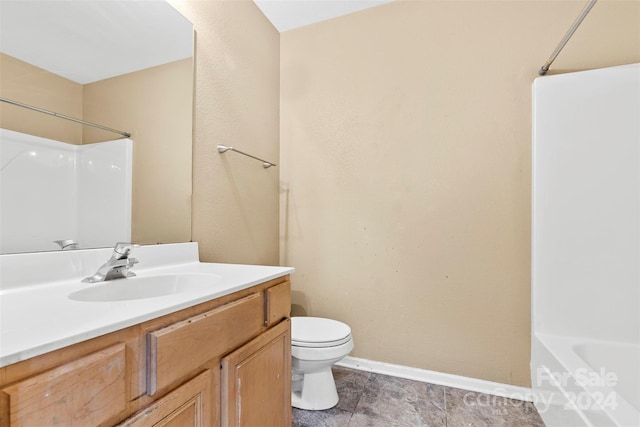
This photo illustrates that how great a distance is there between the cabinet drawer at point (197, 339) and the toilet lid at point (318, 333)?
19.7 inches

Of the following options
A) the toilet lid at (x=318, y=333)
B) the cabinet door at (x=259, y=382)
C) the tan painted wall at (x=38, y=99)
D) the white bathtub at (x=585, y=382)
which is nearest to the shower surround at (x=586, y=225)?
the white bathtub at (x=585, y=382)

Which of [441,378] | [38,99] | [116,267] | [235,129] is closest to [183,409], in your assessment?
[116,267]

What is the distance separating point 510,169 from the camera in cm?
164

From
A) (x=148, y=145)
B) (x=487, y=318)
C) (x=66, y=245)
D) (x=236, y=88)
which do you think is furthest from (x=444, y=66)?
(x=66, y=245)

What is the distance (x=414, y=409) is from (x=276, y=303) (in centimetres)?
100

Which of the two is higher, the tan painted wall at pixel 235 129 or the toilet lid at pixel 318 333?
the tan painted wall at pixel 235 129

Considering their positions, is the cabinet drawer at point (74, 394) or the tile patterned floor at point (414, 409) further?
the tile patterned floor at point (414, 409)

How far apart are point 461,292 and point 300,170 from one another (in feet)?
4.28

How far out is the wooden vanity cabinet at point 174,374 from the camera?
1.50ft

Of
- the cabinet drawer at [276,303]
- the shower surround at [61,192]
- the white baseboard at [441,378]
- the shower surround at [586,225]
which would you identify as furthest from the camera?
the white baseboard at [441,378]

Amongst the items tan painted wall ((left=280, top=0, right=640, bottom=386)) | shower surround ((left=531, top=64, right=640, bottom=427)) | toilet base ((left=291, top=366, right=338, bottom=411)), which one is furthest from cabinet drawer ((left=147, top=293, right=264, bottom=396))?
shower surround ((left=531, top=64, right=640, bottom=427))

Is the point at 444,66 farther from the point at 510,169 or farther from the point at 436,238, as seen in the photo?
the point at 436,238

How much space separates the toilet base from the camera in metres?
1.49

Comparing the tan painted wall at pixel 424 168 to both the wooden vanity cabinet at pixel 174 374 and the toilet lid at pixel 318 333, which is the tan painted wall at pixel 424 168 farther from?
the wooden vanity cabinet at pixel 174 374
